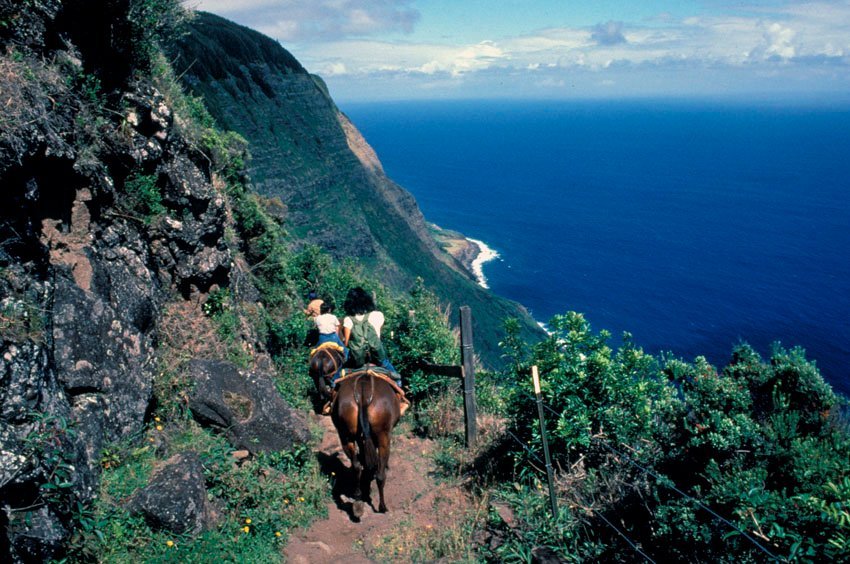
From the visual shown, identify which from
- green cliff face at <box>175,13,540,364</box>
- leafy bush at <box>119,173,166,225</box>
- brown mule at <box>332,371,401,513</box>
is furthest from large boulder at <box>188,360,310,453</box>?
green cliff face at <box>175,13,540,364</box>

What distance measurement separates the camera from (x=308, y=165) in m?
55.9

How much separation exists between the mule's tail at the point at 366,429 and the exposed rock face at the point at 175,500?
2.17 metres

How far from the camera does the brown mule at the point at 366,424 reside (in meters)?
7.56

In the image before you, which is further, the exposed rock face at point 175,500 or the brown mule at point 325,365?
the brown mule at point 325,365

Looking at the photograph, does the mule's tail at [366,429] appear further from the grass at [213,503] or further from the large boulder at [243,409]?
the large boulder at [243,409]

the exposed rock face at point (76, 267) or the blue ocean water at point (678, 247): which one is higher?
the exposed rock face at point (76, 267)

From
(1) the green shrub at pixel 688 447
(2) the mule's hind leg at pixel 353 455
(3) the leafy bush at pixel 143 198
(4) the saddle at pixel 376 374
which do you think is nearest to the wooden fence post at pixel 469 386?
(1) the green shrub at pixel 688 447

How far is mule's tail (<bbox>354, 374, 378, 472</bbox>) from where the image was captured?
7.52 metres

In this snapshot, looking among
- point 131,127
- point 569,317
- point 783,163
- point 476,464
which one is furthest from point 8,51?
point 783,163

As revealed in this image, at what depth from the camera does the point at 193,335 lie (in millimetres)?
9047

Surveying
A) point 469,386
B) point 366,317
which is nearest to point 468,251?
point 469,386

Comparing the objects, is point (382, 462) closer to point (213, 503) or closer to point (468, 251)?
point (213, 503)

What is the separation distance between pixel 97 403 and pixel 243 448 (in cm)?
214

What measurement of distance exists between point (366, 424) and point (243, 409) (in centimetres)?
198
